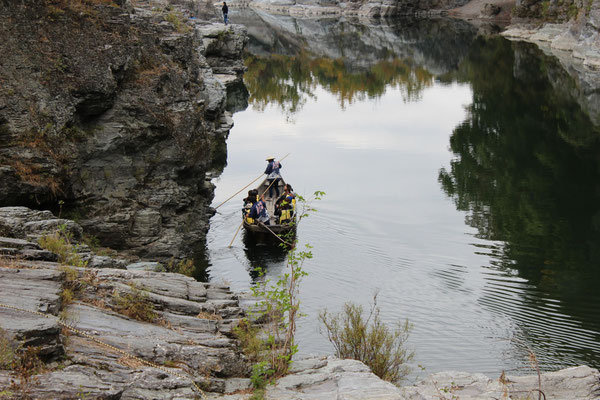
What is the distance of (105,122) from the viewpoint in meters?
21.0

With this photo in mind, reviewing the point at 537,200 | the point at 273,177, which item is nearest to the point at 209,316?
the point at 273,177

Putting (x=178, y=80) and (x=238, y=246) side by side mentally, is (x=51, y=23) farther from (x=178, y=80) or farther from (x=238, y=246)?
(x=238, y=246)

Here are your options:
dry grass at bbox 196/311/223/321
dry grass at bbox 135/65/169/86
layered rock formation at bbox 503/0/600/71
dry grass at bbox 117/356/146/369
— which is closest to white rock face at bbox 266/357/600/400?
dry grass at bbox 196/311/223/321

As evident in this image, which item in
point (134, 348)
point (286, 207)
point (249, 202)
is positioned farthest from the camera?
point (249, 202)

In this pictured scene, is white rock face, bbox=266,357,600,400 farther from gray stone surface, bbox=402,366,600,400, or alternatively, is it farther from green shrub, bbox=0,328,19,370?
green shrub, bbox=0,328,19,370

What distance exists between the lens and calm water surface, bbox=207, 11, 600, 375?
19594mm

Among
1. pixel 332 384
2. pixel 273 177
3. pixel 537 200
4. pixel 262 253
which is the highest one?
pixel 332 384

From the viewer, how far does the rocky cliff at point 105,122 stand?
18.8 meters

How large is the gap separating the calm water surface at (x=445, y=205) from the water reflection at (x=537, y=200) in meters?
0.08

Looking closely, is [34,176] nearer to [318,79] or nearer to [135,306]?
[135,306]

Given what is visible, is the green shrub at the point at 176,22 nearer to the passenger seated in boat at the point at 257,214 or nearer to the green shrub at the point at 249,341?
the passenger seated in boat at the point at 257,214

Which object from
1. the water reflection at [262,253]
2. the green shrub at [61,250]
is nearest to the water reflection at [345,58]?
the water reflection at [262,253]

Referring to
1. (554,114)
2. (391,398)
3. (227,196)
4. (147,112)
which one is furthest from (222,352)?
(554,114)

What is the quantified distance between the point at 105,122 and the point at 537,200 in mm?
19509
